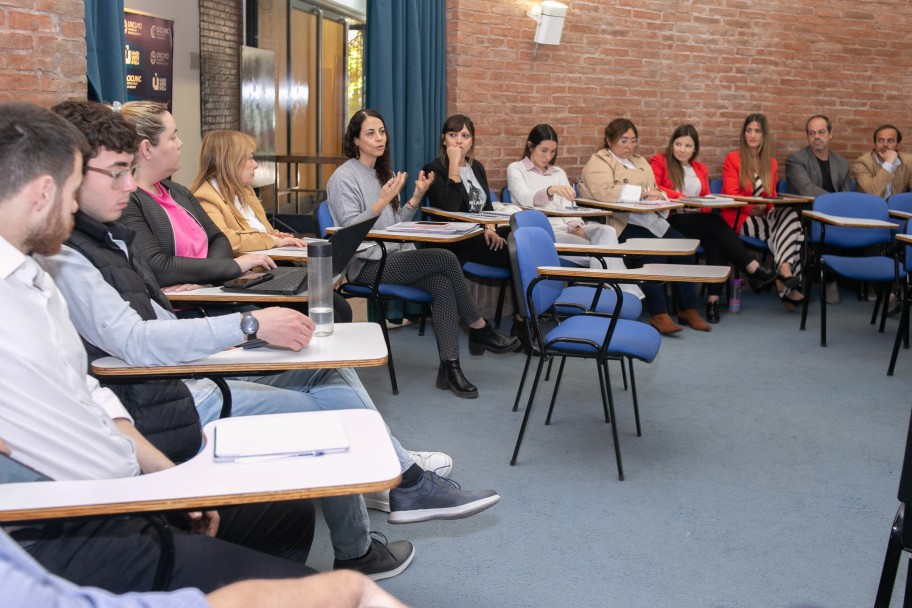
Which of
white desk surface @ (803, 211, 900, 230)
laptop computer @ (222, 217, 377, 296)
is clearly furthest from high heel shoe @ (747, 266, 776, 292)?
laptop computer @ (222, 217, 377, 296)

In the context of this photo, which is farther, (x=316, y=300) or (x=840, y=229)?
(x=840, y=229)

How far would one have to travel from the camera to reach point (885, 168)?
7141mm

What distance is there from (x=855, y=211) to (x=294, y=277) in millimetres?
4219

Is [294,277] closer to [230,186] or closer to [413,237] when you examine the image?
[230,186]

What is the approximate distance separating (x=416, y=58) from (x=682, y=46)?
2.59 meters

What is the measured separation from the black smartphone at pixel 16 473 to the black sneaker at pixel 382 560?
101 cm

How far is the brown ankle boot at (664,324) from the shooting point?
5598 mm

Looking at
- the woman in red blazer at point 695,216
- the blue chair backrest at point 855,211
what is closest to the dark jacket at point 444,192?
the woman in red blazer at point 695,216

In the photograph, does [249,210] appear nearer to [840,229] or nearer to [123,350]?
[123,350]

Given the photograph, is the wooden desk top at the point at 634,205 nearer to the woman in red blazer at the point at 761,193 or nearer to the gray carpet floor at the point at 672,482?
the gray carpet floor at the point at 672,482

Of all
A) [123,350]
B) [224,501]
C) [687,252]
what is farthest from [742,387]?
[224,501]

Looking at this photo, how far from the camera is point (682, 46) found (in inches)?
284

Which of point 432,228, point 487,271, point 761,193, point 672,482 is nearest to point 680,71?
point 761,193

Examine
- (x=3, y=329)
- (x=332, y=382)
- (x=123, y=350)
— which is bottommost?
(x=332, y=382)
